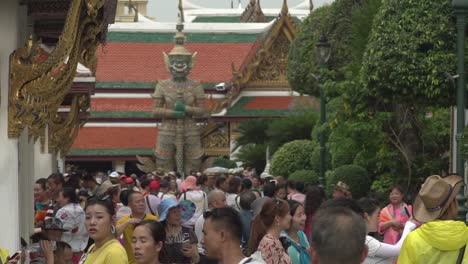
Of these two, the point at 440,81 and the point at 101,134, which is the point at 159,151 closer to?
the point at 101,134

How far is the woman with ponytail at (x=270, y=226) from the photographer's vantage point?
10.2 m

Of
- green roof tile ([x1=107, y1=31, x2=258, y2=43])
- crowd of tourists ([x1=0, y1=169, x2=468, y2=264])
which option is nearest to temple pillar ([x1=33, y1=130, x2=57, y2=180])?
crowd of tourists ([x1=0, y1=169, x2=468, y2=264])

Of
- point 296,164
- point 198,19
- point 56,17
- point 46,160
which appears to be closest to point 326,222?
point 56,17

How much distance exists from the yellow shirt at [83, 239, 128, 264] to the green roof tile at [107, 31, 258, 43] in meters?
55.9

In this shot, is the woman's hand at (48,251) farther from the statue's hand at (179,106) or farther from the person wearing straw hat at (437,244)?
the statue's hand at (179,106)

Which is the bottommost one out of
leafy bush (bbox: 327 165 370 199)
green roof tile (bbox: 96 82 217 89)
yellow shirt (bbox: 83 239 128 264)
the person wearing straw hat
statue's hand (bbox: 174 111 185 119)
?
statue's hand (bbox: 174 111 185 119)

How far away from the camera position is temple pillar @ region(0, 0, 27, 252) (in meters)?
11.8

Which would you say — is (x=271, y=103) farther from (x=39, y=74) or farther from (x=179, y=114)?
(x=39, y=74)

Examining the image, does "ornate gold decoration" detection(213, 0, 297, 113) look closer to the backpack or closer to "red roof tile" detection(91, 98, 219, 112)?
"red roof tile" detection(91, 98, 219, 112)

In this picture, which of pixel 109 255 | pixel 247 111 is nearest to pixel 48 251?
pixel 109 255

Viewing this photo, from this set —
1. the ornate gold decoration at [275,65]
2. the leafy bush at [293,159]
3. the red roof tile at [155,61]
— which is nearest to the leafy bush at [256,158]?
the leafy bush at [293,159]

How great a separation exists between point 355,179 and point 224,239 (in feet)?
57.2

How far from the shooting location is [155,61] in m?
64.6

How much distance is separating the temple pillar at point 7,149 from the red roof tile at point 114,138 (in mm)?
47877
